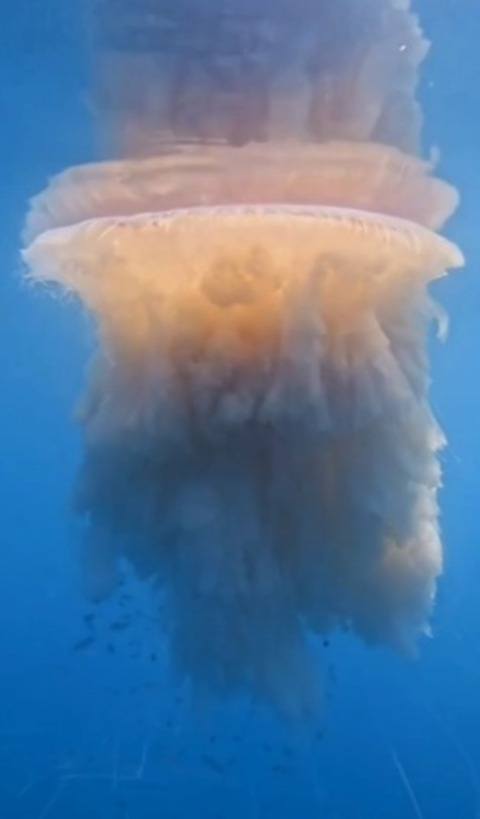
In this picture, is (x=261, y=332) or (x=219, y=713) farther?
(x=219, y=713)

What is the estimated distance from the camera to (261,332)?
3078mm

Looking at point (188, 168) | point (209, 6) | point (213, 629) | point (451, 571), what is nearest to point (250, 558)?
point (213, 629)

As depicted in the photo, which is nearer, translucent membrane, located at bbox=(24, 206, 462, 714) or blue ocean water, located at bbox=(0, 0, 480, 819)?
translucent membrane, located at bbox=(24, 206, 462, 714)

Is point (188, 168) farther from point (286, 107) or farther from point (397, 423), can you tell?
point (397, 423)

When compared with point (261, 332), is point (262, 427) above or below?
below

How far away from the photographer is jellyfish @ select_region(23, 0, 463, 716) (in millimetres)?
3066

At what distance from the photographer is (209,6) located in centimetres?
345

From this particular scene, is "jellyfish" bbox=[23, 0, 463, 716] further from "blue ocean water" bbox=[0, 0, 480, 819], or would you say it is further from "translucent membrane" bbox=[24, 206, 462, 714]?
"blue ocean water" bbox=[0, 0, 480, 819]

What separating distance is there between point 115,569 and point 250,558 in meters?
0.47

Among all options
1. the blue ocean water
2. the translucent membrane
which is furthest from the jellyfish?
the blue ocean water

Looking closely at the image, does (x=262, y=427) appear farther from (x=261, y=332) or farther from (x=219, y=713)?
(x=219, y=713)

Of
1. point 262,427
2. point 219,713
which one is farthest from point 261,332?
point 219,713

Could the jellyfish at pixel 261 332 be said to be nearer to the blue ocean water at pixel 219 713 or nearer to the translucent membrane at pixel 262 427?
the translucent membrane at pixel 262 427

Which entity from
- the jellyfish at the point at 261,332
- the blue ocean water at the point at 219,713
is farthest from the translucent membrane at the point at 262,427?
the blue ocean water at the point at 219,713
